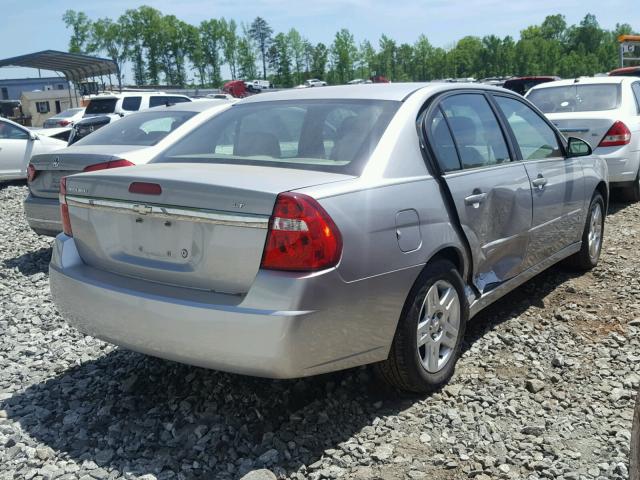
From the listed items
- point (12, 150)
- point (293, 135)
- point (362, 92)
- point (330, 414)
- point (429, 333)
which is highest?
point (362, 92)

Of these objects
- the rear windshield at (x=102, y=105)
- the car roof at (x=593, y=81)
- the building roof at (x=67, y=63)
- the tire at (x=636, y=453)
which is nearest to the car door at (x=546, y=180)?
the tire at (x=636, y=453)

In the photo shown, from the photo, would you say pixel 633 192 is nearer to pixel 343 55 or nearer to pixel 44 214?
pixel 44 214

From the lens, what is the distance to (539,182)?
15.2 ft

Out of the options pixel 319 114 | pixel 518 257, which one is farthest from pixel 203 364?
pixel 518 257

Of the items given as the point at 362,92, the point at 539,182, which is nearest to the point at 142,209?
the point at 362,92

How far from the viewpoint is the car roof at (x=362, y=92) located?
12.5ft

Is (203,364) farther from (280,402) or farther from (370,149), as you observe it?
(370,149)

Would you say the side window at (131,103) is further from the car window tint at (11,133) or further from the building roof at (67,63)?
the building roof at (67,63)

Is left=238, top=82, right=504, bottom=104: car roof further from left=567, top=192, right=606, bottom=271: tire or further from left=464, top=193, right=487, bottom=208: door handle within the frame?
left=567, top=192, right=606, bottom=271: tire

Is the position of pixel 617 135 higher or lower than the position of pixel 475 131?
lower

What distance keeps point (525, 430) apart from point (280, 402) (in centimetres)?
121

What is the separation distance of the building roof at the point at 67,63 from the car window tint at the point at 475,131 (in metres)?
25.8

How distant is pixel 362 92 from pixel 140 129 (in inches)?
151

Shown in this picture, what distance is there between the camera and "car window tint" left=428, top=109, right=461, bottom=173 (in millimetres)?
3705
